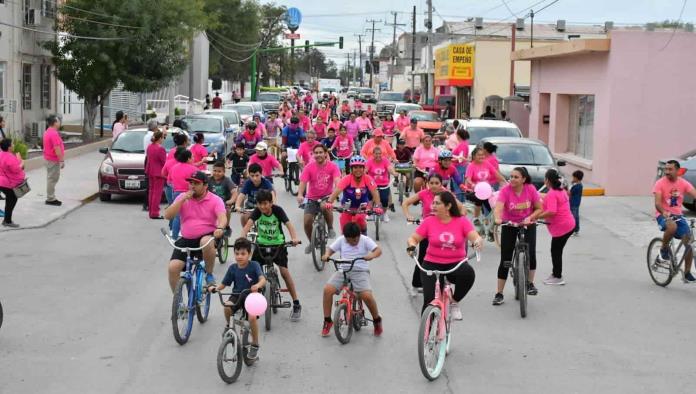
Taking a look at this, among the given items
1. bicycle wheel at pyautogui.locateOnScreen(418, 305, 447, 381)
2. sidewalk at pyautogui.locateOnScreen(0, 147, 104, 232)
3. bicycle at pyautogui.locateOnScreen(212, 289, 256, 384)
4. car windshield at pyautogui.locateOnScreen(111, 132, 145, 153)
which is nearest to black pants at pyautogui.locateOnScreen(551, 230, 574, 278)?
bicycle wheel at pyautogui.locateOnScreen(418, 305, 447, 381)

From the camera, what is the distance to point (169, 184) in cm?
1527

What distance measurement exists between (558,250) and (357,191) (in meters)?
2.73

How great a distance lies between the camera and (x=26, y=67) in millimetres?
33438

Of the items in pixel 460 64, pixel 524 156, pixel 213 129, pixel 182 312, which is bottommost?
pixel 182 312

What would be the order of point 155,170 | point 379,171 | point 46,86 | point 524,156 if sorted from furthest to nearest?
point 46,86 < point 524,156 < point 155,170 < point 379,171

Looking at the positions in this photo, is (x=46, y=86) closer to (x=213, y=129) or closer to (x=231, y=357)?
(x=213, y=129)

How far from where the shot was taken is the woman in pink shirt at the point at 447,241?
8.97 meters

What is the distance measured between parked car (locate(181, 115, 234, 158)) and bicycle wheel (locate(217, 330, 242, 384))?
1920 cm

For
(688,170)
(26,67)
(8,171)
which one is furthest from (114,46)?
(688,170)

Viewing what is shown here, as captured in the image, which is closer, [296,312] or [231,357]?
[231,357]

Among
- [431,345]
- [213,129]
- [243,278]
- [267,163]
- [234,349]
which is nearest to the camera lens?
[234,349]

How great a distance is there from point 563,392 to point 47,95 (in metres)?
31.5

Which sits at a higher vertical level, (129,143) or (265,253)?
(129,143)

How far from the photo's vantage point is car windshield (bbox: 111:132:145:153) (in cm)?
2216
